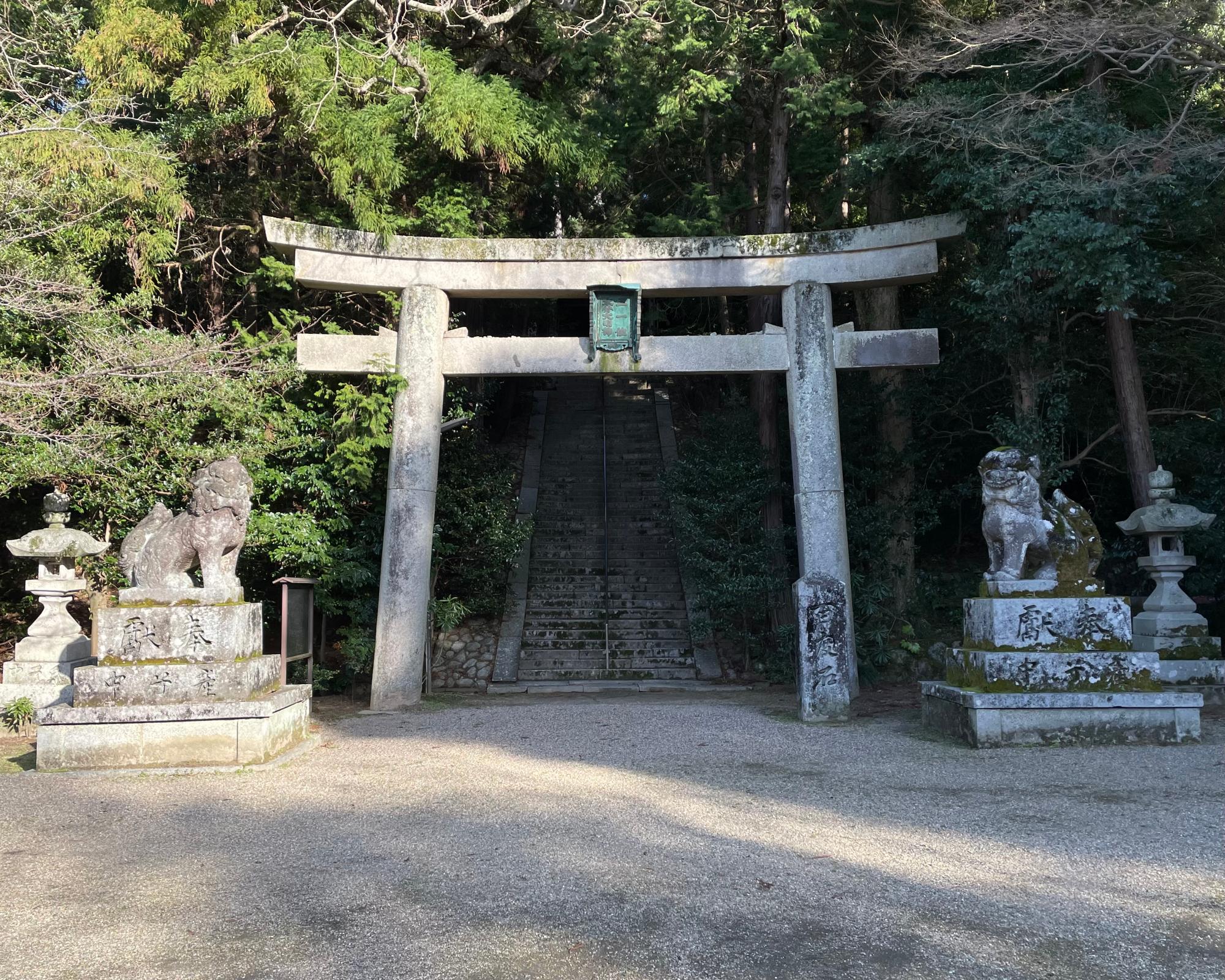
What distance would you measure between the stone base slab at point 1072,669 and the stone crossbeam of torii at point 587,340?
2.94 metres

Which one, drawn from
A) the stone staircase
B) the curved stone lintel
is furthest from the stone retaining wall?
the curved stone lintel

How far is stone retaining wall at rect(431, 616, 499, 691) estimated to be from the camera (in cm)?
1068

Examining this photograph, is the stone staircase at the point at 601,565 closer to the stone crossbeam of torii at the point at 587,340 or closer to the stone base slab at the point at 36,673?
the stone crossbeam of torii at the point at 587,340

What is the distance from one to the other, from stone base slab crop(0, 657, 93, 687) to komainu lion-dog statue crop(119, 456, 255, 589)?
2520 mm

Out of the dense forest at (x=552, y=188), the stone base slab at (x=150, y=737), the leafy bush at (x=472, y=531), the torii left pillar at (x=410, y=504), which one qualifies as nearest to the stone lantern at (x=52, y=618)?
the dense forest at (x=552, y=188)

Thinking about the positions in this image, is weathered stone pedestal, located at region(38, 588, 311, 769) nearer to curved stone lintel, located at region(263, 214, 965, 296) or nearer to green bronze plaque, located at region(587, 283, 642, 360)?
curved stone lintel, located at region(263, 214, 965, 296)

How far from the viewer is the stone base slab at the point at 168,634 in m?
5.99

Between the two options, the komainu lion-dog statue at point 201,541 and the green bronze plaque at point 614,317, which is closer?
the komainu lion-dog statue at point 201,541

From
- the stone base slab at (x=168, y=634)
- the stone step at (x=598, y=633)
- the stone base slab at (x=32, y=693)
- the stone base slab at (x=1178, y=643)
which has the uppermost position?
the stone base slab at (x=168, y=634)

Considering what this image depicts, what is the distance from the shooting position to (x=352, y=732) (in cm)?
748

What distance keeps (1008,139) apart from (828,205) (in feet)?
14.5

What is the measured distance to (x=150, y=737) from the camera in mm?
5828

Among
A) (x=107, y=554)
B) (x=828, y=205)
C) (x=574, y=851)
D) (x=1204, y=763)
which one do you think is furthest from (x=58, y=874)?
(x=828, y=205)

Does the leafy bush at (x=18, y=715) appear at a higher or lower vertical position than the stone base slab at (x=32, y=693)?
lower
